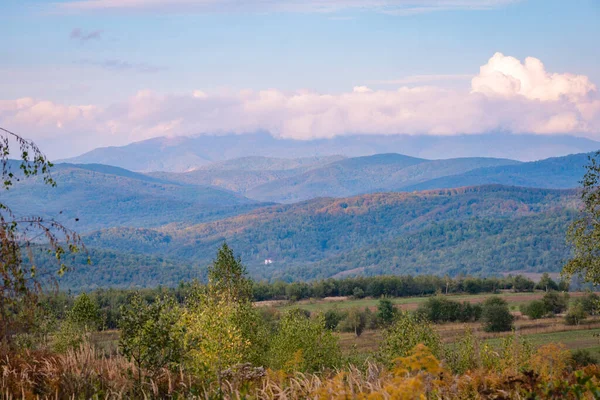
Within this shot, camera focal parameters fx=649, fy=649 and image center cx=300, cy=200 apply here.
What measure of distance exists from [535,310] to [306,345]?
81850mm

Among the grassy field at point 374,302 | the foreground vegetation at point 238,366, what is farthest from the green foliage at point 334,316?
the foreground vegetation at point 238,366

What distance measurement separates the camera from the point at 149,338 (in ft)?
54.2

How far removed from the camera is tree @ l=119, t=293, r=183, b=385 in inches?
640

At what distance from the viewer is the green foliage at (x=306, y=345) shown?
117ft

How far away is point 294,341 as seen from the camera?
118ft

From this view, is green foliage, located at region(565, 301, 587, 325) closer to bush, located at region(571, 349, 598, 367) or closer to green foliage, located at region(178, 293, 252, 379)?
bush, located at region(571, 349, 598, 367)

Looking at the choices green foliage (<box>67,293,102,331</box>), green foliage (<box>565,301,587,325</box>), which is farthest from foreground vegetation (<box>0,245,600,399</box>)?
green foliage (<box>565,301,587,325</box>)

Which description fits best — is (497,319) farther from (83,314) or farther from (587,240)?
(587,240)

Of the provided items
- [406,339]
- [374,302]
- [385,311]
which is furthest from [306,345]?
[374,302]

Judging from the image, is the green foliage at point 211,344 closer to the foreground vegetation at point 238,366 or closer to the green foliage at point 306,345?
the foreground vegetation at point 238,366

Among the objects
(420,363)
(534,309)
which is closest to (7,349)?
(420,363)

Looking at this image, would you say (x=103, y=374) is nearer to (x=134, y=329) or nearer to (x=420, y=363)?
(x=134, y=329)

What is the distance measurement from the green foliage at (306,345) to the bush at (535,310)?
77932mm

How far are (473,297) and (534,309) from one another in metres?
31.9
